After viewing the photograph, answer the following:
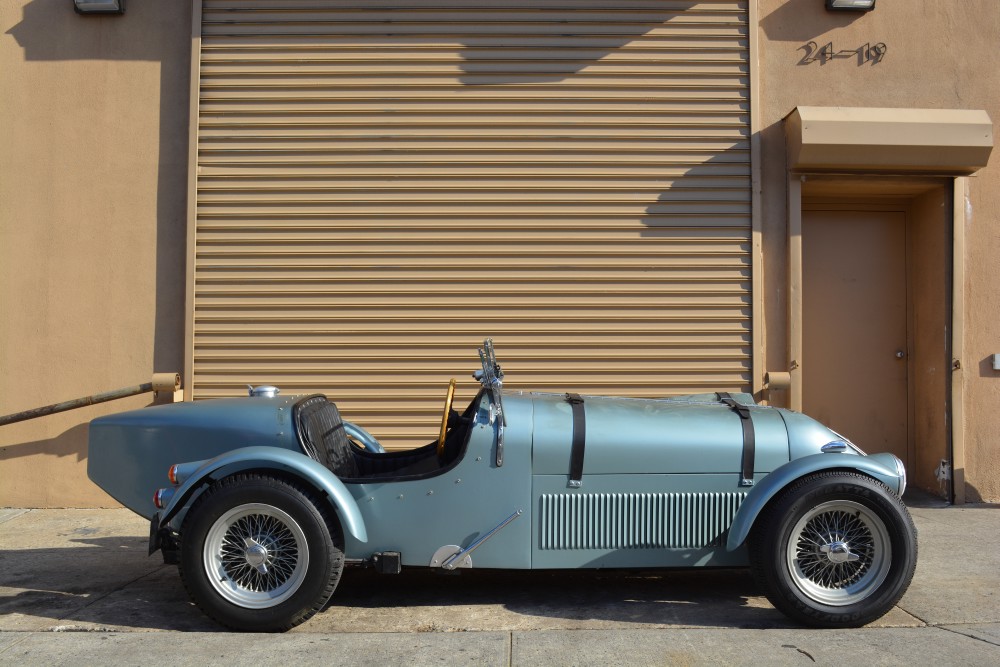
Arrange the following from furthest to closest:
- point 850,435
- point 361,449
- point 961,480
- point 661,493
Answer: point 850,435 → point 961,480 → point 361,449 → point 661,493

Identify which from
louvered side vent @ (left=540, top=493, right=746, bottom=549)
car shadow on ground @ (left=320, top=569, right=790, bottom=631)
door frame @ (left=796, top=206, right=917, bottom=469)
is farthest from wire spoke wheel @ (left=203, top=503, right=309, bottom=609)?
door frame @ (left=796, top=206, right=917, bottom=469)

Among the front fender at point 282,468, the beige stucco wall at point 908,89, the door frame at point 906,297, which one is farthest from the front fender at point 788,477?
the door frame at point 906,297

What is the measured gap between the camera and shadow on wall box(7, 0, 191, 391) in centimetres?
Answer: 718

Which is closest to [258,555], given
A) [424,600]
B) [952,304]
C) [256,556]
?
[256,556]

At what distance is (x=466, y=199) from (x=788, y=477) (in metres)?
3.91

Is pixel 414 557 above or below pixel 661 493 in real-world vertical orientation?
below

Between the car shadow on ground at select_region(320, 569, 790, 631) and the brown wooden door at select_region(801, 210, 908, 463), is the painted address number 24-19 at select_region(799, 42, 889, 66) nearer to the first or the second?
the brown wooden door at select_region(801, 210, 908, 463)

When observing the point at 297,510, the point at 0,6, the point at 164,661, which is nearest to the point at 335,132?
the point at 0,6

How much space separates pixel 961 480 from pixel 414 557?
16.2 feet

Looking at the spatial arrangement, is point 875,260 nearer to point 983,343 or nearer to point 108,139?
point 983,343

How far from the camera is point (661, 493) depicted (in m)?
4.35

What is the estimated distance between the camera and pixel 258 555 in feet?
13.4

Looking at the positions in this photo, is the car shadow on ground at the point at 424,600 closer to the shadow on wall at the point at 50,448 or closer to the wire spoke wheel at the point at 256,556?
the wire spoke wheel at the point at 256,556

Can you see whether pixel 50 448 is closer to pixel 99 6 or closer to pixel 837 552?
pixel 99 6
